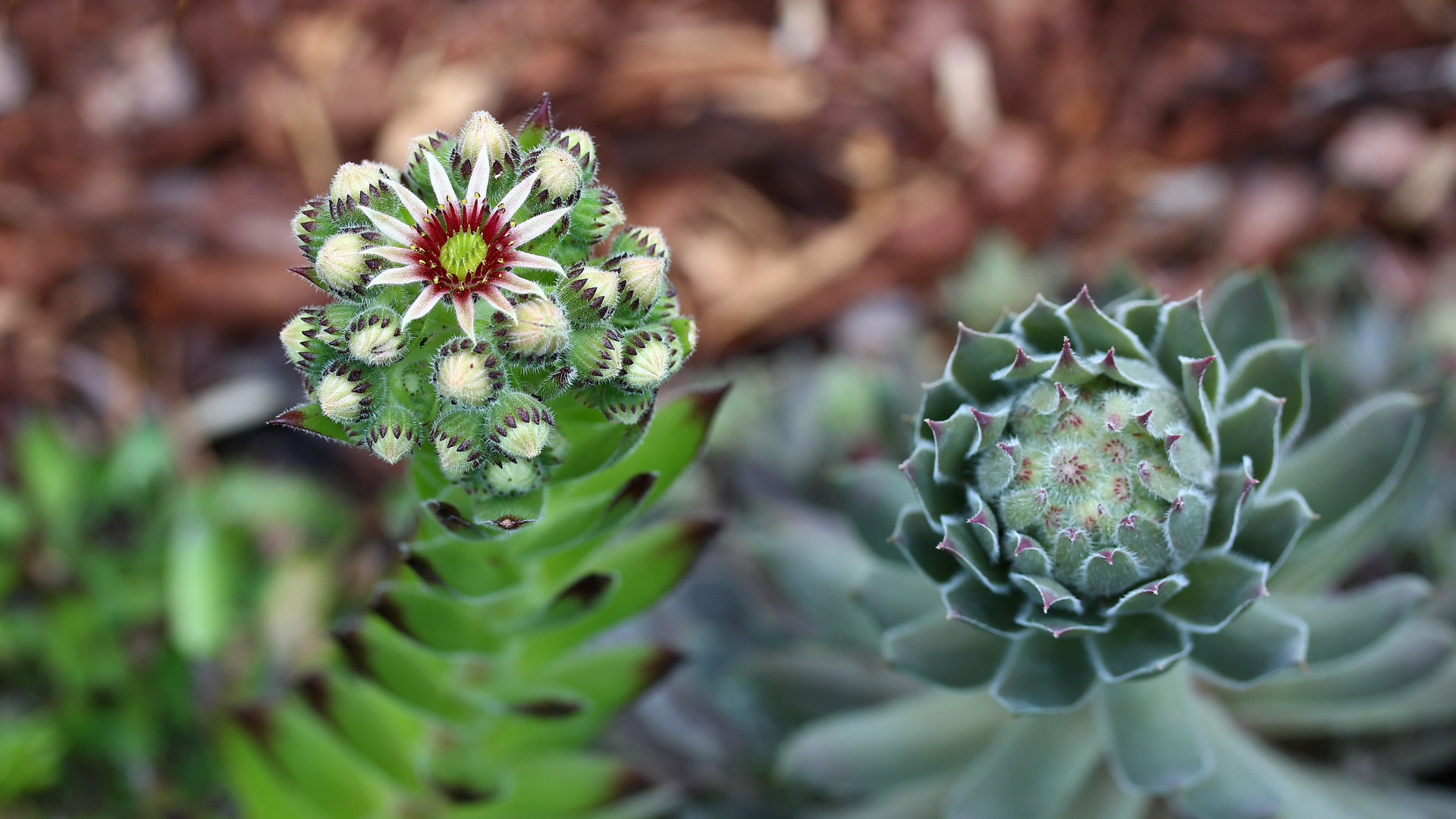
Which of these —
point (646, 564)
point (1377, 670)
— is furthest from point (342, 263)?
point (1377, 670)

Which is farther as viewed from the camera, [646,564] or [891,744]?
[891,744]

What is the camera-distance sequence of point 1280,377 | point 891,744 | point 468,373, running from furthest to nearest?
1. point 891,744
2. point 1280,377
3. point 468,373

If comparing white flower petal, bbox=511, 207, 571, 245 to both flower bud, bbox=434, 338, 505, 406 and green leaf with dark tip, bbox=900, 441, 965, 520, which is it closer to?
flower bud, bbox=434, 338, 505, 406


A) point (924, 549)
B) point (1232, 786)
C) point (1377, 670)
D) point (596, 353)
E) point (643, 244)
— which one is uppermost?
point (643, 244)

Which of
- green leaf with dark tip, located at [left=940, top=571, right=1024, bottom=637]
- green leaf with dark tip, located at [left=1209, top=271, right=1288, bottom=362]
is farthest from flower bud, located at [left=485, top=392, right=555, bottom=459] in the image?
green leaf with dark tip, located at [left=1209, top=271, right=1288, bottom=362]

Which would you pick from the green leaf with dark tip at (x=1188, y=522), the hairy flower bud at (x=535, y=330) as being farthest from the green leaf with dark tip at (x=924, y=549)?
the hairy flower bud at (x=535, y=330)

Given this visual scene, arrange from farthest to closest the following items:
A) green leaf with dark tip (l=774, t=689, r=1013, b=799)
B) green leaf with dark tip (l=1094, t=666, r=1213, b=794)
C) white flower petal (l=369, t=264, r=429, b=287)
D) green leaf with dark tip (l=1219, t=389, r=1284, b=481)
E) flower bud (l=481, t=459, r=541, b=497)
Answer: green leaf with dark tip (l=774, t=689, r=1013, b=799) < green leaf with dark tip (l=1094, t=666, r=1213, b=794) < green leaf with dark tip (l=1219, t=389, r=1284, b=481) < flower bud (l=481, t=459, r=541, b=497) < white flower petal (l=369, t=264, r=429, b=287)

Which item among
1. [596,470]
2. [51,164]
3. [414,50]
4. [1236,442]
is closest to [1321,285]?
[1236,442]

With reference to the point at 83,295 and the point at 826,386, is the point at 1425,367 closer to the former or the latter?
the point at 826,386

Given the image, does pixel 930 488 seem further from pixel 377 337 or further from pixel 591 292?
pixel 377 337
